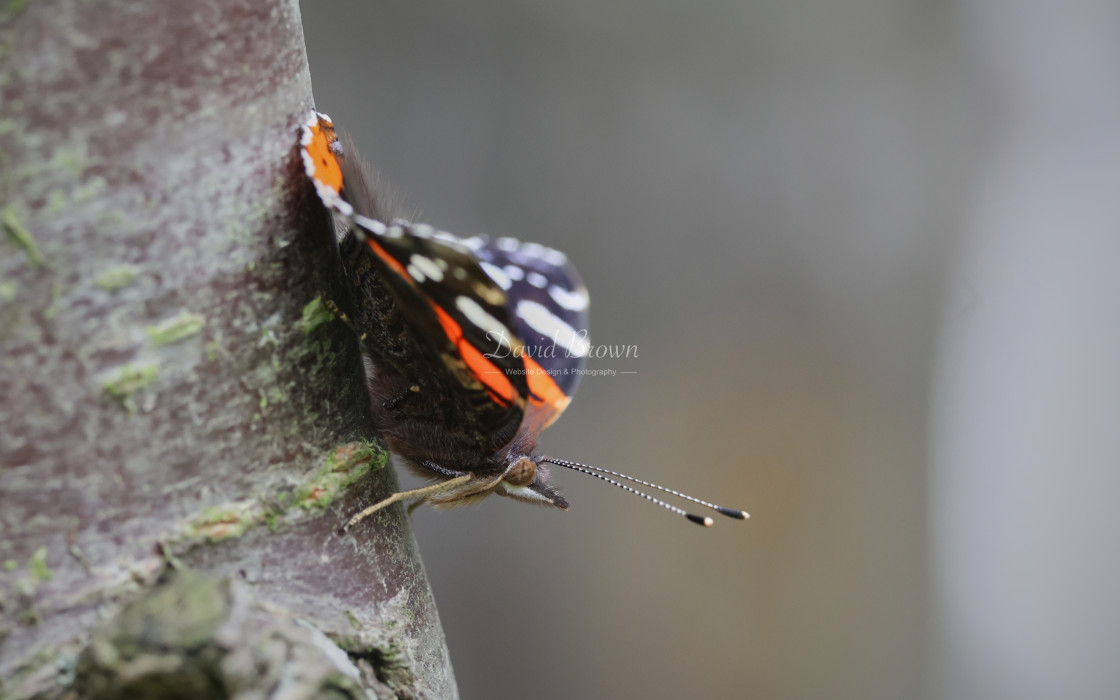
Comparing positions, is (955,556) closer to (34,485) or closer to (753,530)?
(753,530)

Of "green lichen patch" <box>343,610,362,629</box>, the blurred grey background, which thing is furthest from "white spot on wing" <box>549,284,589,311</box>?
the blurred grey background

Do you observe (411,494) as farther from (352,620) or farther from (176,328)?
(176,328)

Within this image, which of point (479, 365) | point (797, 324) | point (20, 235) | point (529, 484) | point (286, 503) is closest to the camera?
point (20, 235)

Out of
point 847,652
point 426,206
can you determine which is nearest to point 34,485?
point 426,206

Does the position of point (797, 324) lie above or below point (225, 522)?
above

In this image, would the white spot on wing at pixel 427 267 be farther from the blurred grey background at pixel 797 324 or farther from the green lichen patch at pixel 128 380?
the blurred grey background at pixel 797 324

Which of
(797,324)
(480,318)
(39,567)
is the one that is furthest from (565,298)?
(797,324)

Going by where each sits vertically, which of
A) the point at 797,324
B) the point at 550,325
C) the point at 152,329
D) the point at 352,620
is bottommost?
the point at 352,620
